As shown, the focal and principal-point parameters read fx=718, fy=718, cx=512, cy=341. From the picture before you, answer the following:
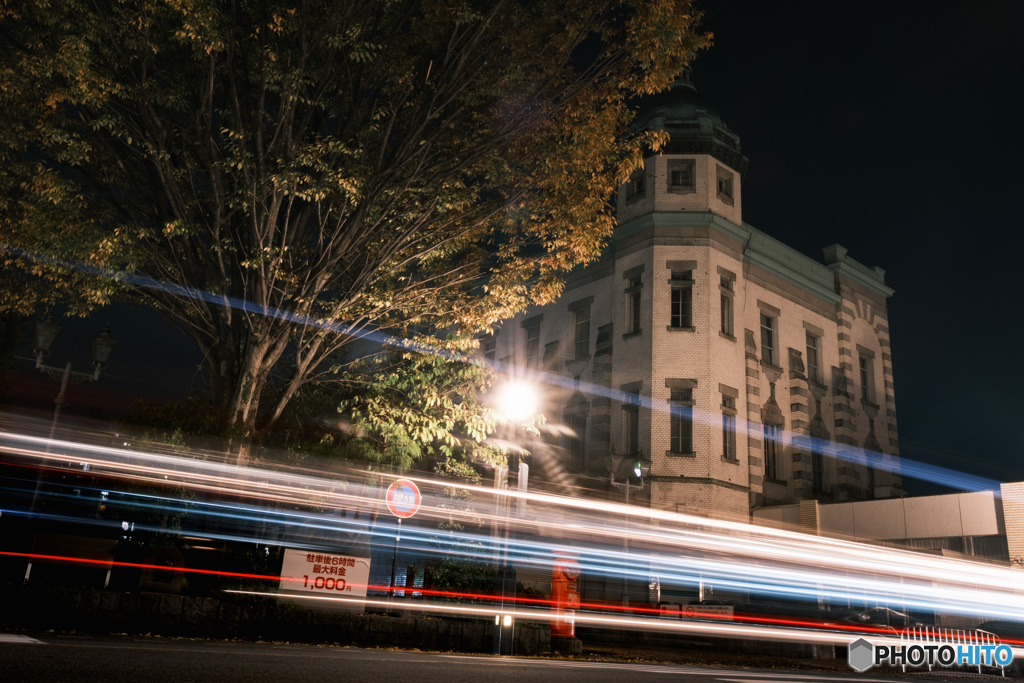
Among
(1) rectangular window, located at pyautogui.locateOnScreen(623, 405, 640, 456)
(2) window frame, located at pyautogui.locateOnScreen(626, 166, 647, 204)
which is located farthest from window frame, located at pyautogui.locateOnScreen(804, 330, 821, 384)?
(2) window frame, located at pyautogui.locateOnScreen(626, 166, 647, 204)

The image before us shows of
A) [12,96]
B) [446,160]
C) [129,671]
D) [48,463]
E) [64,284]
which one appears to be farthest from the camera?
[48,463]

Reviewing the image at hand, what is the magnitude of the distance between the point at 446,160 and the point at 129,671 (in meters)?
8.94

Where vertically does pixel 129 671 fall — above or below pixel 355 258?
below

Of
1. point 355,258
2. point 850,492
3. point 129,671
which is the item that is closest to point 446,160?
point 355,258

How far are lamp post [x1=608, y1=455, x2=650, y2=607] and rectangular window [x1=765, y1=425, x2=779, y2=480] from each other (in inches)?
253

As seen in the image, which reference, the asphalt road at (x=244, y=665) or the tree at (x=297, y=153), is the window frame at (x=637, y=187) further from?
the asphalt road at (x=244, y=665)

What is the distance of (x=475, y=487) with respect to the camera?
14.6m

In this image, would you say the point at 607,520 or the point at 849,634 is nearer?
the point at 849,634

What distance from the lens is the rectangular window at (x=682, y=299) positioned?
29.8 m

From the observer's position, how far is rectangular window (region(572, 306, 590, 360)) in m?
33.7

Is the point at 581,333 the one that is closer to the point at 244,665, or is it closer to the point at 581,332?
the point at 581,332

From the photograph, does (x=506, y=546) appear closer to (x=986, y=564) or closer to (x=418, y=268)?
(x=418, y=268)

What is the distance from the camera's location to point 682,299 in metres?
30.2
